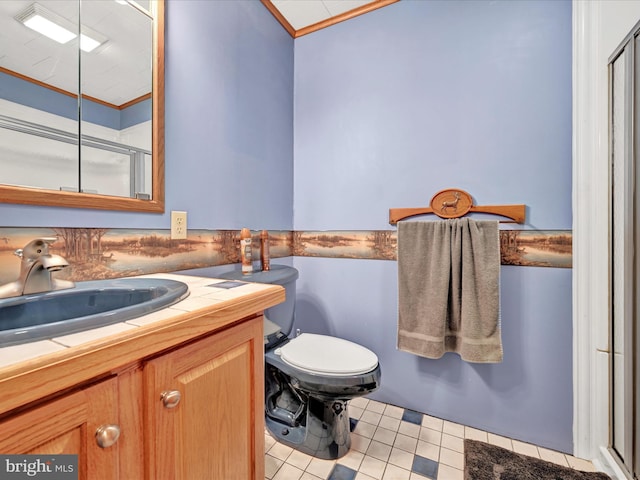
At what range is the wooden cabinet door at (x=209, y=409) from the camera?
Result: 0.54m

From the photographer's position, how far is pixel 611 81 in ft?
3.86

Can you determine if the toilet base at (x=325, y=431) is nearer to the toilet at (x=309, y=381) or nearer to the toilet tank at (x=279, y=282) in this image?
the toilet at (x=309, y=381)

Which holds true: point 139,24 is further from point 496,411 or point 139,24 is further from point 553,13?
point 496,411

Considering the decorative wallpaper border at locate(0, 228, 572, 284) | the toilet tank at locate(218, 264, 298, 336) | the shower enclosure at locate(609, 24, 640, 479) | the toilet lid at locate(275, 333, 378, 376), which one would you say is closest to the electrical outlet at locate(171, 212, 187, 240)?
the decorative wallpaper border at locate(0, 228, 572, 284)

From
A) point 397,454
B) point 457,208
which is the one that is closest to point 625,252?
point 457,208

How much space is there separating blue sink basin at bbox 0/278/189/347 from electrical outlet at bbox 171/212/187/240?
1.01ft

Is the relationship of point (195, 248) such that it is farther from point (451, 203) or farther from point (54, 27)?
point (451, 203)

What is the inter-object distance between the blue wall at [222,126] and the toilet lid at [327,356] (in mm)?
666

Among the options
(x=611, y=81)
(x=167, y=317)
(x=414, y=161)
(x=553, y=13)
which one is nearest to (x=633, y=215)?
(x=611, y=81)

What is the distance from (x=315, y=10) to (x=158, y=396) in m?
2.05

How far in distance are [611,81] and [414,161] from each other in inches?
32.2

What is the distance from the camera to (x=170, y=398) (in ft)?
1.80

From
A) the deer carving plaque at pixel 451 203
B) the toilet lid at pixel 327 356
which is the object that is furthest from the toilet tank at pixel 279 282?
the deer carving plaque at pixel 451 203

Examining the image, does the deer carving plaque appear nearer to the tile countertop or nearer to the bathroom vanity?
the bathroom vanity
